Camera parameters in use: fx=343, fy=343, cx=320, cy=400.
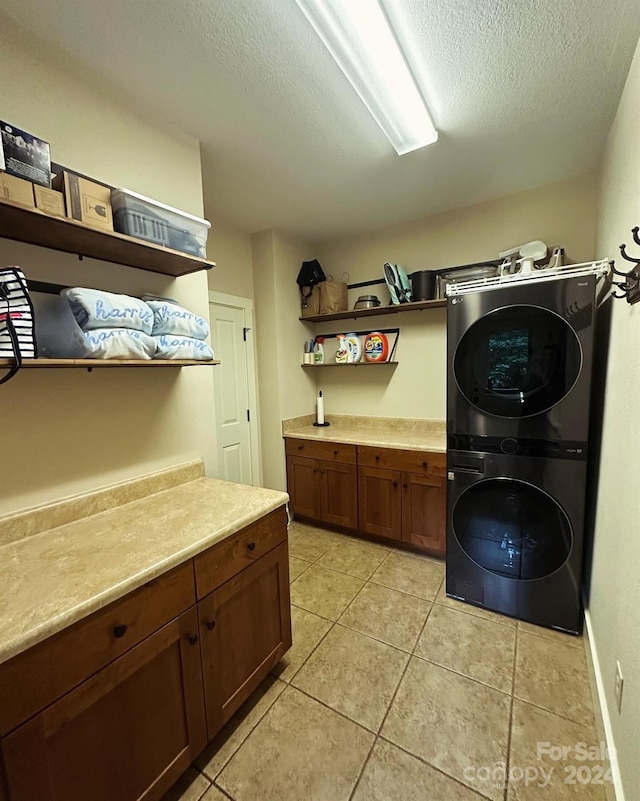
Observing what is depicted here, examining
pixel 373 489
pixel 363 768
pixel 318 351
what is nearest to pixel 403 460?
pixel 373 489

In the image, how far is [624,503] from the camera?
47.8 inches

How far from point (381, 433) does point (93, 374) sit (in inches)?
86.4

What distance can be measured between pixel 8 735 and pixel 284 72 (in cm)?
229

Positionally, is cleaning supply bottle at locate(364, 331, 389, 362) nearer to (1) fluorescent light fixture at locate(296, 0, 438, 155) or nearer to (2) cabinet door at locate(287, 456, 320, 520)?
(2) cabinet door at locate(287, 456, 320, 520)

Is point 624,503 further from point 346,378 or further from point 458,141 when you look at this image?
point 346,378

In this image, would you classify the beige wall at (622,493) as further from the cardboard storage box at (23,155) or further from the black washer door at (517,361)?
the cardboard storage box at (23,155)

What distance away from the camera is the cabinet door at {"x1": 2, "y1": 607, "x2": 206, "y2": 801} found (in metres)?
0.81

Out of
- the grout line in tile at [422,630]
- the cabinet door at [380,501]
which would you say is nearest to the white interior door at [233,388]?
the cabinet door at [380,501]

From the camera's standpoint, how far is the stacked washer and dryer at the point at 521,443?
5.53ft

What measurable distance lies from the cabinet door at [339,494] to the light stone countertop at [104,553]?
1.30 meters

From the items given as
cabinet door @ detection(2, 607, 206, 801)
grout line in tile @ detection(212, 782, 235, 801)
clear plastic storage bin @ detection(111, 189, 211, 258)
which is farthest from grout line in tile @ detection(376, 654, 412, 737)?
clear plastic storage bin @ detection(111, 189, 211, 258)

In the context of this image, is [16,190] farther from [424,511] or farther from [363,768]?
[424,511]

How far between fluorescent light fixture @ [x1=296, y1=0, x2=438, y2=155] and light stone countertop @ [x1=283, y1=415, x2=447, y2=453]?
186 centimetres

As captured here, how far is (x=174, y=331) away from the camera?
4.86ft
